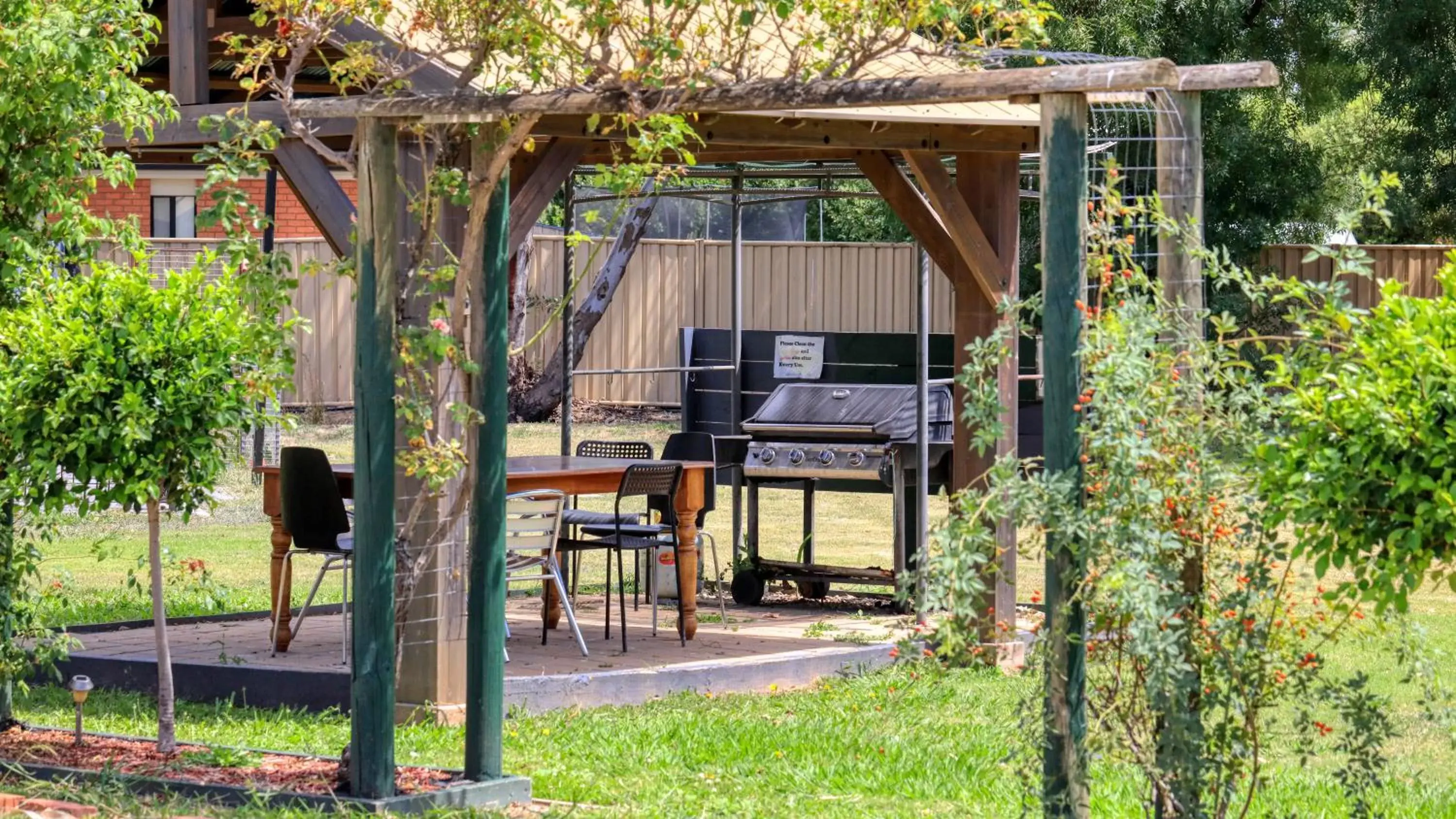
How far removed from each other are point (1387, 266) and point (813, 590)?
9.39 meters

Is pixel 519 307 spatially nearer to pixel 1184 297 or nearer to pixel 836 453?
pixel 836 453

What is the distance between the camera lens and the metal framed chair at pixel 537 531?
27.6 feet

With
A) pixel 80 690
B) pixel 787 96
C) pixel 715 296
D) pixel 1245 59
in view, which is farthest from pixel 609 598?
pixel 715 296

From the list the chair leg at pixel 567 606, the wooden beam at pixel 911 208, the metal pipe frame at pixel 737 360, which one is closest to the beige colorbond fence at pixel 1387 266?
the metal pipe frame at pixel 737 360

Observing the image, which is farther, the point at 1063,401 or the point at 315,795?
the point at 315,795

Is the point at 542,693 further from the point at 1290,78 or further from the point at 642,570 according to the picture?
the point at 1290,78

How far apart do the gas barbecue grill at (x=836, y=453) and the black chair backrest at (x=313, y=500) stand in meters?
3.55

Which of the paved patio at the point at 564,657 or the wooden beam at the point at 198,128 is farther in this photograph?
the paved patio at the point at 564,657

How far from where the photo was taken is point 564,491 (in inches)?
352

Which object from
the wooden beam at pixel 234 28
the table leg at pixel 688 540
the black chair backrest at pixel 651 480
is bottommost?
the table leg at pixel 688 540

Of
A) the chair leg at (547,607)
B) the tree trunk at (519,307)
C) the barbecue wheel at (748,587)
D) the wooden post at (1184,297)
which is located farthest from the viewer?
the tree trunk at (519,307)

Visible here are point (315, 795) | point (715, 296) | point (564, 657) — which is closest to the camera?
point (315, 795)

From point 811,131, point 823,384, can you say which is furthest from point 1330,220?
point 811,131

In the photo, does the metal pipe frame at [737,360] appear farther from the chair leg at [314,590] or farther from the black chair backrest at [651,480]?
the chair leg at [314,590]
